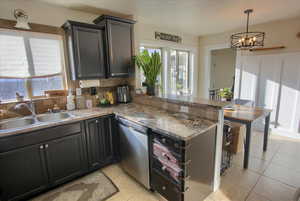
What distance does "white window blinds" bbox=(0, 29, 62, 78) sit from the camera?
2.06 metres

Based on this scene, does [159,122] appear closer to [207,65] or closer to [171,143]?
[171,143]

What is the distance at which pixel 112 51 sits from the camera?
2561 mm

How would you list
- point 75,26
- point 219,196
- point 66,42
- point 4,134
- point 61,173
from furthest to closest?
point 66,42 < point 75,26 < point 61,173 < point 219,196 < point 4,134

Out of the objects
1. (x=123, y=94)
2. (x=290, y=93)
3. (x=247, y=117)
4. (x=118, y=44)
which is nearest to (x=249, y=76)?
(x=290, y=93)

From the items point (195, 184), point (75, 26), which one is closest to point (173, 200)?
point (195, 184)

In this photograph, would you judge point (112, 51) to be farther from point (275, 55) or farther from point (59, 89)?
point (275, 55)

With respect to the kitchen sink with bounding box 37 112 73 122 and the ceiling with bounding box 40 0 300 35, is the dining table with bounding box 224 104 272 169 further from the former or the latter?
the kitchen sink with bounding box 37 112 73 122

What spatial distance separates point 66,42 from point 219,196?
3.04 metres

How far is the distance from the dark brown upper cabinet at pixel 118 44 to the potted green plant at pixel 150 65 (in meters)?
0.22

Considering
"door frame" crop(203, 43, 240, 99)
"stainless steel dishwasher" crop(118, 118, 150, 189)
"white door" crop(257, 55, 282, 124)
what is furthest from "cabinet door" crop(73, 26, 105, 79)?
"white door" crop(257, 55, 282, 124)

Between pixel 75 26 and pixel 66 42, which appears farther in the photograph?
pixel 66 42

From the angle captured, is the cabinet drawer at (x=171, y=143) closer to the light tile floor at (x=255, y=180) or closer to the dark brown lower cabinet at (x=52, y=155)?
the light tile floor at (x=255, y=180)

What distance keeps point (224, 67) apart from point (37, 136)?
6.01 metres

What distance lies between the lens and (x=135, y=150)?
2.01 metres
